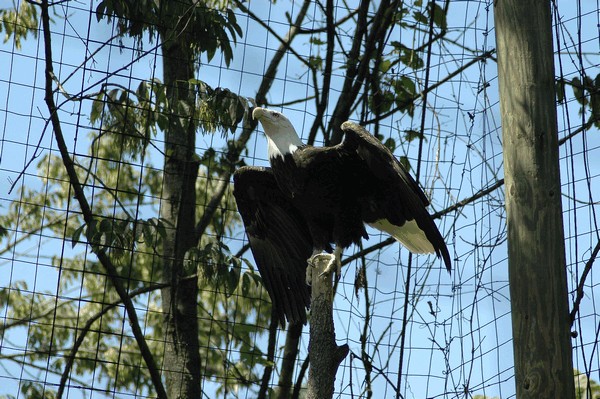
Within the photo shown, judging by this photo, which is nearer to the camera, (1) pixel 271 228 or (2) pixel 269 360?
(1) pixel 271 228

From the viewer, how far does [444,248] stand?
3.66 metres

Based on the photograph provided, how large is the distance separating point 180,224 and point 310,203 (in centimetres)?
140

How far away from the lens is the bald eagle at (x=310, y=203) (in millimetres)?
4039

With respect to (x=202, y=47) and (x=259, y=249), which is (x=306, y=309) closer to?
(x=259, y=249)

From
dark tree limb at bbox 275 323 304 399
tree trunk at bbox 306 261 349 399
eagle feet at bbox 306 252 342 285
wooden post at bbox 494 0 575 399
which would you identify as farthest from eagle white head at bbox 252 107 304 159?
wooden post at bbox 494 0 575 399

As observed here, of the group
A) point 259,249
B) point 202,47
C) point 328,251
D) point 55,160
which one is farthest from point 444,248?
point 55,160

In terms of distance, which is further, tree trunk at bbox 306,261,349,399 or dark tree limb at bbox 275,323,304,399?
dark tree limb at bbox 275,323,304,399

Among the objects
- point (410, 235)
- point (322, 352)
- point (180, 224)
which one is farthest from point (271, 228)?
point (322, 352)

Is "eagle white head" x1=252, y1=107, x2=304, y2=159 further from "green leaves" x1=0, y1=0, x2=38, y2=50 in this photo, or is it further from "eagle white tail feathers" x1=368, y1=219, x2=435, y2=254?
"green leaves" x1=0, y1=0, x2=38, y2=50

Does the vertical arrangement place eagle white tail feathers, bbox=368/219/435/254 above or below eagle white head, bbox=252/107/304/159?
below

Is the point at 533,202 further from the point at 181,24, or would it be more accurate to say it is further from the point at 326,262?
the point at 181,24

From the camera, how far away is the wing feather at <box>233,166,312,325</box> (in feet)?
15.0

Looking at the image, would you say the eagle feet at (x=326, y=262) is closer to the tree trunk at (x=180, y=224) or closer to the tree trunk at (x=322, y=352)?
the tree trunk at (x=322, y=352)

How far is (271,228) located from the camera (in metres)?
4.72
